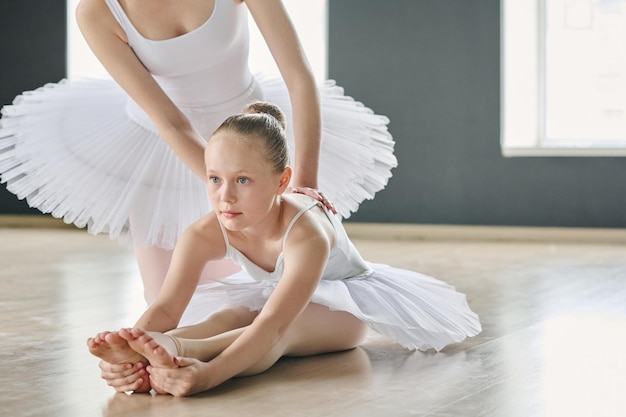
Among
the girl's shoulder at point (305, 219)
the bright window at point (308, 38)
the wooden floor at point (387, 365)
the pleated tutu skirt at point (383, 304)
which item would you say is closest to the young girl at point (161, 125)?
the girl's shoulder at point (305, 219)

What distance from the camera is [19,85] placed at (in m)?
6.92

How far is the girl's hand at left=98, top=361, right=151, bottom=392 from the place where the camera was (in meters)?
1.67

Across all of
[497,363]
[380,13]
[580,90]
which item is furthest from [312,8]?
[497,363]

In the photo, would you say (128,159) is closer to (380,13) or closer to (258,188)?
(258,188)

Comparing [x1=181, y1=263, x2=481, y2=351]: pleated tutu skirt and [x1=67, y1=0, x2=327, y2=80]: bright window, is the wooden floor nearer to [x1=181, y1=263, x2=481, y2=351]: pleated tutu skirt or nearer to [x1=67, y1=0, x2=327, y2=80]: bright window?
[x1=181, y1=263, x2=481, y2=351]: pleated tutu skirt

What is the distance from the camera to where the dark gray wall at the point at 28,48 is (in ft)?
22.4

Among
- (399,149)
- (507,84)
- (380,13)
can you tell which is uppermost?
(380,13)

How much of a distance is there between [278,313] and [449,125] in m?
4.38

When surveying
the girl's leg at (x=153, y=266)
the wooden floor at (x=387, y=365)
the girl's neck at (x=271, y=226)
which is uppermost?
the girl's neck at (x=271, y=226)

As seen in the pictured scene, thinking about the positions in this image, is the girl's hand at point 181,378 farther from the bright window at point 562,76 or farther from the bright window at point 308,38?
the bright window at point 308,38

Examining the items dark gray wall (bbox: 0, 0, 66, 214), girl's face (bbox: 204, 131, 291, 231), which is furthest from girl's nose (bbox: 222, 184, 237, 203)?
dark gray wall (bbox: 0, 0, 66, 214)

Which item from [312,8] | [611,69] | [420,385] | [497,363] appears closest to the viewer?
[420,385]

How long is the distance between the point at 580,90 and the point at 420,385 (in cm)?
442

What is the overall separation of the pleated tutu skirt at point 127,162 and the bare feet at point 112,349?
26.7 inches
